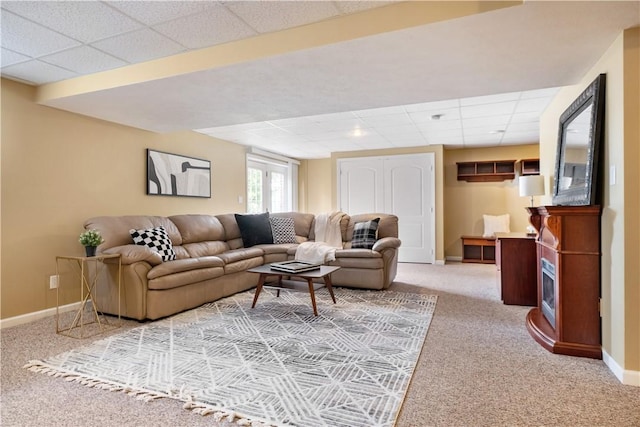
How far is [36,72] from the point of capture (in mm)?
3049

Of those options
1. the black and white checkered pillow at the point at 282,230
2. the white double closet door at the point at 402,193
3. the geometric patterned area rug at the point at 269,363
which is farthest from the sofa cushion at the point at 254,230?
the white double closet door at the point at 402,193

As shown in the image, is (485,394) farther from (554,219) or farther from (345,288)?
(345,288)

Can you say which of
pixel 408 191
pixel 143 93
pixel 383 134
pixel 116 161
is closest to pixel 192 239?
pixel 116 161

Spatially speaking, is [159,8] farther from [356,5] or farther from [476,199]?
[476,199]

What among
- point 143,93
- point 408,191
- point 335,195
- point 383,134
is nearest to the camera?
point 143,93

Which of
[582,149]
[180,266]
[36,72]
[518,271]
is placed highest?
[36,72]

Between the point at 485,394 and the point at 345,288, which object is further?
the point at 345,288

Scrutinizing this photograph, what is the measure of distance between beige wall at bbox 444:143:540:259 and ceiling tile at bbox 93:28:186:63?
5.78m

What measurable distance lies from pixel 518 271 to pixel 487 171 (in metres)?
3.65

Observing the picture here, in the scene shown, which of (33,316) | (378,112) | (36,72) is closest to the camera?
(36,72)

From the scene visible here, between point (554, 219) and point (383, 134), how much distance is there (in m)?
3.48

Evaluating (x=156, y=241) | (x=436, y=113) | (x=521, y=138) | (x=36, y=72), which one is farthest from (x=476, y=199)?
(x=36, y=72)

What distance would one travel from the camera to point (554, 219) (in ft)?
8.15

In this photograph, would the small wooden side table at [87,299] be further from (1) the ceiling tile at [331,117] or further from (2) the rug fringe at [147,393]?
(1) the ceiling tile at [331,117]
